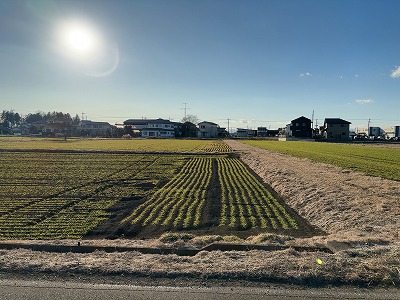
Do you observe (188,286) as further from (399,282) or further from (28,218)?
(28,218)

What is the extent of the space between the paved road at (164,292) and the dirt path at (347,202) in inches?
126

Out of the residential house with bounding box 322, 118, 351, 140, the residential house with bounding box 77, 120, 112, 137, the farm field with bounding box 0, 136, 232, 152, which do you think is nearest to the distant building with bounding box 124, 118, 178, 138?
the residential house with bounding box 77, 120, 112, 137

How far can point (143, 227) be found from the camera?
998 centimetres

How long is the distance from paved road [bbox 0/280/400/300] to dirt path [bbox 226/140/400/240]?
3.20 meters

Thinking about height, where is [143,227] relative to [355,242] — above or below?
below

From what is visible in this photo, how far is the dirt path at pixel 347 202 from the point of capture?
8.86 meters

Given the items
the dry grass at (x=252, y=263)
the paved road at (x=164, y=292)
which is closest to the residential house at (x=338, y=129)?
the dry grass at (x=252, y=263)

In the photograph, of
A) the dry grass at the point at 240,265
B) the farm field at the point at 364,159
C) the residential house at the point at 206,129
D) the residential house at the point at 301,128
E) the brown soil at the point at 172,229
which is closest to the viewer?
the dry grass at the point at 240,265

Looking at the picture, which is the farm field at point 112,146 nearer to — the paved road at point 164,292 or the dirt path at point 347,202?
the dirt path at point 347,202

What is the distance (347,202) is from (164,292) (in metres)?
9.58

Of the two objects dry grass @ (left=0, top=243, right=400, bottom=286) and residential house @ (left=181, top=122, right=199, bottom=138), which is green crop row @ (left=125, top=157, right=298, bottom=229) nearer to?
dry grass @ (left=0, top=243, right=400, bottom=286)

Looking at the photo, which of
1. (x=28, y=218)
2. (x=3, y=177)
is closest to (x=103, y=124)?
(x=3, y=177)

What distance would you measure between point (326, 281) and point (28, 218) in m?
9.57

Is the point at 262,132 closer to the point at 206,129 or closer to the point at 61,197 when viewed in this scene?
the point at 206,129
